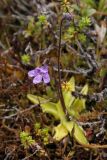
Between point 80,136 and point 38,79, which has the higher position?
point 38,79

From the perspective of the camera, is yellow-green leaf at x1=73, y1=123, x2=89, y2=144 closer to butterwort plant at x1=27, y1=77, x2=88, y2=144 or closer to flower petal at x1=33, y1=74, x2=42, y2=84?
butterwort plant at x1=27, y1=77, x2=88, y2=144

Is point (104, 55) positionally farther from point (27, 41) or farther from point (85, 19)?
point (27, 41)

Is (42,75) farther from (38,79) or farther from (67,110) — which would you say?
(67,110)

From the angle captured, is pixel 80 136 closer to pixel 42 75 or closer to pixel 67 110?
pixel 67 110

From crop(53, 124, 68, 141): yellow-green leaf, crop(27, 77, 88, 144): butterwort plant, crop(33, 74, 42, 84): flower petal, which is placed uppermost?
crop(33, 74, 42, 84): flower petal

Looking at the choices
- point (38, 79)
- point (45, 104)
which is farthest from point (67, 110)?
point (38, 79)

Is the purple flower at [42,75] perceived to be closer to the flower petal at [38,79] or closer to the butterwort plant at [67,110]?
the flower petal at [38,79]

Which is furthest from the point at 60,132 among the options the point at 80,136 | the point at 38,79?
the point at 38,79

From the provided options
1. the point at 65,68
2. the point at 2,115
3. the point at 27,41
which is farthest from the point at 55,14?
the point at 2,115

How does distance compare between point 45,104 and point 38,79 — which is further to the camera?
point 45,104

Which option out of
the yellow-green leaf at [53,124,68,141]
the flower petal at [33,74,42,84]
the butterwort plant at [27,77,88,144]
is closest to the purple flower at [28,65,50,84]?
the flower petal at [33,74,42,84]

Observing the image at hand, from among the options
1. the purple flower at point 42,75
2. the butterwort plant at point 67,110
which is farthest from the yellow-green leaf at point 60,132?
the purple flower at point 42,75
